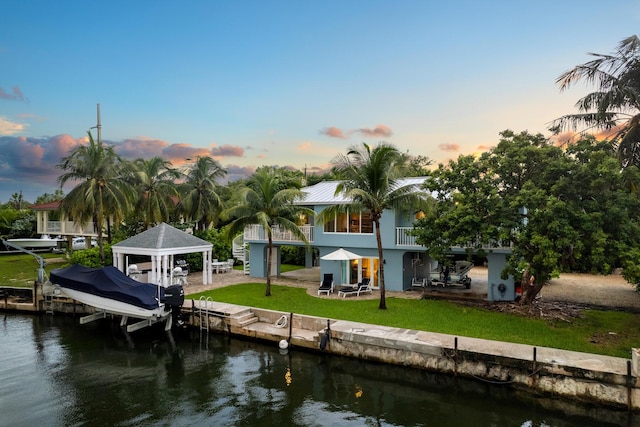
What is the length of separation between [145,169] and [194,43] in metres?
12.2

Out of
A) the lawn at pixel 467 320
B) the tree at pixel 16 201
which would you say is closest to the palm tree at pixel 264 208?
Result: the lawn at pixel 467 320

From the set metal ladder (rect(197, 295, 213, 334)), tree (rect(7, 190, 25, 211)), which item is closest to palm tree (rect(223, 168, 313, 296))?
metal ladder (rect(197, 295, 213, 334))

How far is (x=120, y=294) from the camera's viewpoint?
16.6m

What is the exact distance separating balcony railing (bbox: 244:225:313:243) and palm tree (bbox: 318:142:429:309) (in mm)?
6941

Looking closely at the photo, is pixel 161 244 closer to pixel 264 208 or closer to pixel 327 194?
pixel 264 208

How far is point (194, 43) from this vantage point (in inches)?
915

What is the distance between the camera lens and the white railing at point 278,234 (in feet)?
79.0

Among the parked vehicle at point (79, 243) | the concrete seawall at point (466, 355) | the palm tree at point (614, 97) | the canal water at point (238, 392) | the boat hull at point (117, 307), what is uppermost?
the palm tree at point (614, 97)

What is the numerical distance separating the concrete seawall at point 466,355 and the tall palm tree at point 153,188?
16.3 m

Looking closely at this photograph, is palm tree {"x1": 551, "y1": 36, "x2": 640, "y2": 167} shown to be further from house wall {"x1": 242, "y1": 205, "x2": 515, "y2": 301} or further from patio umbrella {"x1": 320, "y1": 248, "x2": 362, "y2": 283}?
patio umbrella {"x1": 320, "y1": 248, "x2": 362, "y2": 283}

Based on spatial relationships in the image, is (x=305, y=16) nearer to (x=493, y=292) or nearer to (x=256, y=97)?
(x=256, y=97)

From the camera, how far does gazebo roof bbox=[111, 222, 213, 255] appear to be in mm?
20984

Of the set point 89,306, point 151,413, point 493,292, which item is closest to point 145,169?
point 89,306

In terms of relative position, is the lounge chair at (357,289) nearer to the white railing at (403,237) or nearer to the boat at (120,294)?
the white railing at (403,237)
